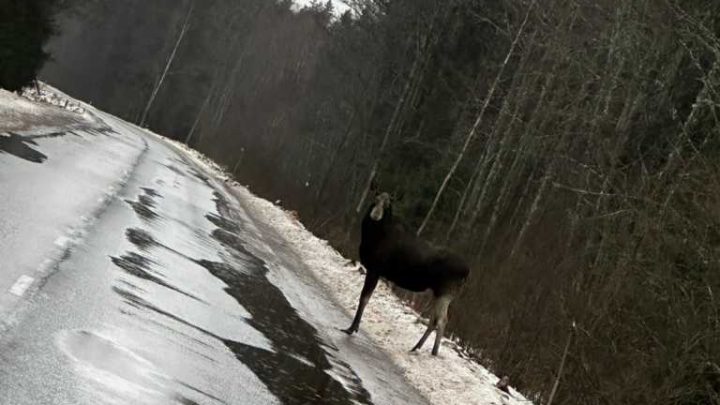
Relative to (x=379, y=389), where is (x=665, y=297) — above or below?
above

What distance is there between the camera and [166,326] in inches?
356

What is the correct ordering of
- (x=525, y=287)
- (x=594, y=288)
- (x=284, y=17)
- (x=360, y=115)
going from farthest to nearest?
1. (x=284, y=17)
2. (x=360, y=115)
3. (x=525, y=287)
4. (x=594, y=288)

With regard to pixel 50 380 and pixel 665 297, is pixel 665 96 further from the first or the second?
pixel 50 380

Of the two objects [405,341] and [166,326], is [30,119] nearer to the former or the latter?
[405,341]

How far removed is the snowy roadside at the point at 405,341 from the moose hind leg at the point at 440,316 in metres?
0.23

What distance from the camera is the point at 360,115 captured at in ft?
119

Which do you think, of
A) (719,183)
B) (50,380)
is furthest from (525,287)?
(50,380)

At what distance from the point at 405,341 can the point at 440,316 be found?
3.30 feet

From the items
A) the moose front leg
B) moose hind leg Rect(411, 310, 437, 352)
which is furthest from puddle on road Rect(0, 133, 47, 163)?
moose hind leg Rect(411, 310, 437, 352)

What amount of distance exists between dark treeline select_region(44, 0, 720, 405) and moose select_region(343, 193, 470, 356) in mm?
1755

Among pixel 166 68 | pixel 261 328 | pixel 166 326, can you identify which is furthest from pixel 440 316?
pixel 166 68

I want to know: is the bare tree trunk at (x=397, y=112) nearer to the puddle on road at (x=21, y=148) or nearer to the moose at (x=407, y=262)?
the puddle on road at (x=21, y=148)

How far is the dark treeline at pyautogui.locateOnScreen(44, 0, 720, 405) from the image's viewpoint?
1278 cm

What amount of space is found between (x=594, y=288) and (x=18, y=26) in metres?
28.7
